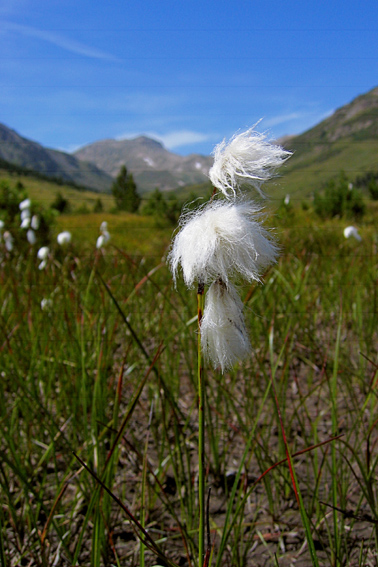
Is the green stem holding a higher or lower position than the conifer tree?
lower

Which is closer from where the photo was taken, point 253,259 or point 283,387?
point 253,259

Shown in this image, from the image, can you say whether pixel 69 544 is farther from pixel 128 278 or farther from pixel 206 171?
pixel 128 278

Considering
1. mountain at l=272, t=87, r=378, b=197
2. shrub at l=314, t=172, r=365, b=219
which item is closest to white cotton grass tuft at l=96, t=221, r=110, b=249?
shrub at l=314, t=172, r=365, b=219

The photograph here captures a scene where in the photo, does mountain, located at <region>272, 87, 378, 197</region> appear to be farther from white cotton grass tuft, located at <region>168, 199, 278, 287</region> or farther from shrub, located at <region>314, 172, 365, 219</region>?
white cotton grass tuft, located at <region>168, 199, 278, 287</region>

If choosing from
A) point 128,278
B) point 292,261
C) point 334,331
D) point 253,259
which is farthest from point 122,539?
point 292,261

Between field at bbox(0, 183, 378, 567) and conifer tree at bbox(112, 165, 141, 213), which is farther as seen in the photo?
conifer tree at bbox(112, 165, 141, 213)

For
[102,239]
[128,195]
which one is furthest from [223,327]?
[128,195]

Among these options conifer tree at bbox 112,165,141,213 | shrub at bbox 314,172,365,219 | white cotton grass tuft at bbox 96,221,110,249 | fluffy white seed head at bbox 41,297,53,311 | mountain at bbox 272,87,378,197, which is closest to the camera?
fluffy white seed head at bbox 41,297,53,311
